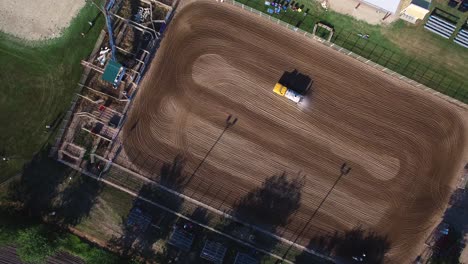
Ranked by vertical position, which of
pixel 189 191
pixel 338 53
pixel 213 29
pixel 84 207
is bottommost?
pixel 84 207

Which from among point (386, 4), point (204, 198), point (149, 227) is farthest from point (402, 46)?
point (149, 227)

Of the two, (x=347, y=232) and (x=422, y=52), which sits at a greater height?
(x=422, y=52)

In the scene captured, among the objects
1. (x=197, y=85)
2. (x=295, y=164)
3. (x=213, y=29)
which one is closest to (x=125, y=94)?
(x=197, y=85)

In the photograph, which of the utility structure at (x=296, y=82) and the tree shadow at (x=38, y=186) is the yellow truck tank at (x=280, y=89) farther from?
the tree shadow at (x=38, y=186)

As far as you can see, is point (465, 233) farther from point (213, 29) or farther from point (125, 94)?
point (125, 94)

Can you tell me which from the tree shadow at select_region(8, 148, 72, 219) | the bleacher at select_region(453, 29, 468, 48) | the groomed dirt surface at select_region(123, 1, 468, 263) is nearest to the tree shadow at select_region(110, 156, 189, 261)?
the groomed dirt surface at select_region(123, 1, 468, 263)

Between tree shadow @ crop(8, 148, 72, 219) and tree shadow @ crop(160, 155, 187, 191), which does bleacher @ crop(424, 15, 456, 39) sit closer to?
tree shadow @ crop(160, 155, 187, 191)

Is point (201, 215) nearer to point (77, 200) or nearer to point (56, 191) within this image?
point (77, 200)

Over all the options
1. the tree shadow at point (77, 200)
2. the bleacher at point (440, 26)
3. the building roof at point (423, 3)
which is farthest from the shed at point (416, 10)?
the tree shadow at point (77, 200)
